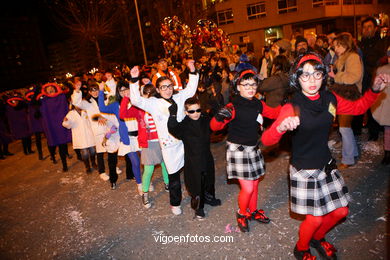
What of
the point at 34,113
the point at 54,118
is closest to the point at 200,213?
the point at 54,118

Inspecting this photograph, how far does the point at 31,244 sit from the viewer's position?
158 inches

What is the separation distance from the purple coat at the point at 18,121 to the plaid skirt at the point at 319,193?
10.1m

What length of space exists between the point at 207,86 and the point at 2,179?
661 centimetres

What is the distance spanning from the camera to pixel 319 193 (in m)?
2.38

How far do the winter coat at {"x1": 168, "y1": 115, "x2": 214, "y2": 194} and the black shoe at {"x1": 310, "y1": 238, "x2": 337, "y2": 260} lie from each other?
1620 millimetres

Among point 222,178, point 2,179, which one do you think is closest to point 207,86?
point 222,178

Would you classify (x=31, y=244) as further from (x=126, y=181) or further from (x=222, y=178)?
(x=222, y=178)

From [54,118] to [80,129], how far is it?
1.31m

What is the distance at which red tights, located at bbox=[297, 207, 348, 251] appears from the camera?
2420 mm

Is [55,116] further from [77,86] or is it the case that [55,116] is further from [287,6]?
[287,6]

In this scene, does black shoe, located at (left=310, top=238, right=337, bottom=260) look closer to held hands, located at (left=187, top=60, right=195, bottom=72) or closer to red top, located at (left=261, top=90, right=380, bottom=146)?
red top, located at (left=261, top=90, right=380, bottom=146)

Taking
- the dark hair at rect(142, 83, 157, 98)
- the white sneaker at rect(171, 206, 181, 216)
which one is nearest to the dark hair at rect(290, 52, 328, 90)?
the dark hair at rect(142, 83, 157, 98)

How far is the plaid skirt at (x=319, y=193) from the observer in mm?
2367

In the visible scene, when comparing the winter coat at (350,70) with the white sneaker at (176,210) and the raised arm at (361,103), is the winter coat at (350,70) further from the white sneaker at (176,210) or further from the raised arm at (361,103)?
the white sneaker at (176,210)
